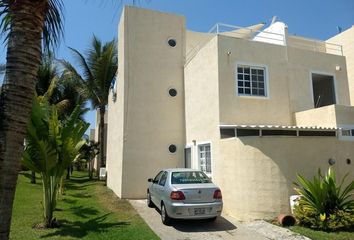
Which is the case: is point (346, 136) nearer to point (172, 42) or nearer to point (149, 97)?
point (149, 97)

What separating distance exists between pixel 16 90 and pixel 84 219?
8.01m

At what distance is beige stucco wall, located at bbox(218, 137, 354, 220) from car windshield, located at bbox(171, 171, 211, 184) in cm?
126

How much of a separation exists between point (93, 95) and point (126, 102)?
969 centimetres

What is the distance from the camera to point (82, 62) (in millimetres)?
24375

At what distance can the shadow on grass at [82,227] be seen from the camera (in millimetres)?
9203

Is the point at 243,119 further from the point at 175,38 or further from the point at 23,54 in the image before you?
the point at 23,54

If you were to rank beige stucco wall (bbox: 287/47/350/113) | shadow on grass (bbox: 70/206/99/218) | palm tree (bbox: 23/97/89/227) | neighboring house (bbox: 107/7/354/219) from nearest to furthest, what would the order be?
palm tree (bbox: 23/97/89/227)
neighboring house (bbox: 107/7/354/219)
shadow on grass (bbox: 70/206/99/218)
beige stucco wall (bbox: 287/47/350/113)

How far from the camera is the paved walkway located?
28.9 feet

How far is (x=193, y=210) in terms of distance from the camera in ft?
30.8

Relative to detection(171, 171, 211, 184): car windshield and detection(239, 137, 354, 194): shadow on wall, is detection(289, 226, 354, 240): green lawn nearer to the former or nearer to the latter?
detection(239, 137, 354, 194): shadow on wall

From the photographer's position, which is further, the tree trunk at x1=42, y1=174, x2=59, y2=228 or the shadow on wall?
the shadow on wall

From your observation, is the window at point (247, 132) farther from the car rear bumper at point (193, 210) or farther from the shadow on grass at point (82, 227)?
the shadow on grass at point (82, 227)

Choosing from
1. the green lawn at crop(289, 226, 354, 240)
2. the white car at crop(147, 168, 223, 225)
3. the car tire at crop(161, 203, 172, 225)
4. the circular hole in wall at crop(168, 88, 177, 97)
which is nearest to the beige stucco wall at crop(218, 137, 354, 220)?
the green lawn at crop(289, 226, 354, 240)

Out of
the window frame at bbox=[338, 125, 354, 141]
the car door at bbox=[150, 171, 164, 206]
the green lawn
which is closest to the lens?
the green lawn
